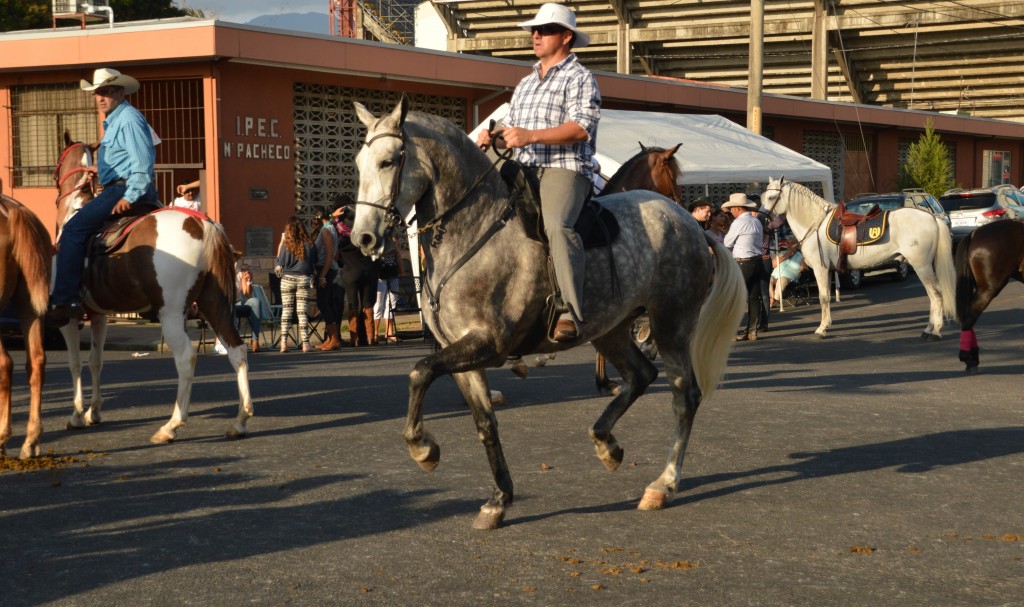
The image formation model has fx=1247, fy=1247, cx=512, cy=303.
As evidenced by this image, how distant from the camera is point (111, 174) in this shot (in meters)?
9.90

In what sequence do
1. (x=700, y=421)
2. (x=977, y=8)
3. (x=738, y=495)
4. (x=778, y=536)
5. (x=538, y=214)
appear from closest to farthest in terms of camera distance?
(x=778, y=536) < (x=538, y=214) < (x=738, y=495) < (x=700, y=421) < (x=977, y=8)

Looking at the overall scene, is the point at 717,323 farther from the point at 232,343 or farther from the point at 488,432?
the point at 232,343

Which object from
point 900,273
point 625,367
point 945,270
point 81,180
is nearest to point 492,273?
point 625,367

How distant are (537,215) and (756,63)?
19670 millimetres

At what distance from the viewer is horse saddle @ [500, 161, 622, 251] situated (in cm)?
686

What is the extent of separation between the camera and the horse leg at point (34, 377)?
8781 mm

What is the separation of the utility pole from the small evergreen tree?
17011 millimetres

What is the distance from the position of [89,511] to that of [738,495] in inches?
150

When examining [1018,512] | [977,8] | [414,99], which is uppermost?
[977,8]

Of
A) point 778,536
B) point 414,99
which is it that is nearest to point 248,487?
point 778,536

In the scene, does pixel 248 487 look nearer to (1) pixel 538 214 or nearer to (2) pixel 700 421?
(1) pixel 538 214

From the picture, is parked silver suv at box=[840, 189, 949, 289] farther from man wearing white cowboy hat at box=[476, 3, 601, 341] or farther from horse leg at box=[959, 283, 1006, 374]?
man wearing white cowboy hat at box=[476, 3, 601, 341]

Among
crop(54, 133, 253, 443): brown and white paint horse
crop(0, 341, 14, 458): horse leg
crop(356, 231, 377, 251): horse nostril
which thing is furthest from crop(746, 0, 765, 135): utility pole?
crop(356, 231, 377, 251): horse nostril

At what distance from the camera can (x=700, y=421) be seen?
10.2 meters
